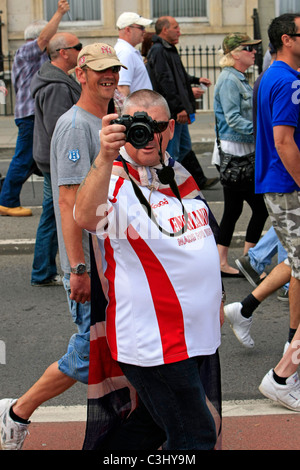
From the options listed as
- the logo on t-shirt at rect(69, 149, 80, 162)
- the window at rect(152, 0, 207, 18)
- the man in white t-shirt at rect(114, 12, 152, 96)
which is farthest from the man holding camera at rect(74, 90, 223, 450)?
the window at rect(152, 0, 207, 18)

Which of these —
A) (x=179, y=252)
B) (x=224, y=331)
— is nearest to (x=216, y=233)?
(x=179, y=252)

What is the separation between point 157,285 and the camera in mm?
3049

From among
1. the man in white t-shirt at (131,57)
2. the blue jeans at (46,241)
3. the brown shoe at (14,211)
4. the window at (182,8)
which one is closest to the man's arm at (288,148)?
the blue jeans at (46,241)

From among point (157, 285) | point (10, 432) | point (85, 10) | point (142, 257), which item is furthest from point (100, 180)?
point (85, 10)

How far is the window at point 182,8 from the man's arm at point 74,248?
55.5 feet

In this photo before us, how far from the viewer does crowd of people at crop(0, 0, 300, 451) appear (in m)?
3.04

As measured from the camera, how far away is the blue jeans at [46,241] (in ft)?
21.1

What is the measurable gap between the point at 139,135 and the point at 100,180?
0.21 m

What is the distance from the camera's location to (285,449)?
153 inches

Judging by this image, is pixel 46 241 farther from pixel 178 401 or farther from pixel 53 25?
pixel 178 401

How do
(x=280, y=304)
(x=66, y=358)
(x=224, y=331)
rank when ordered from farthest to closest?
(x=280, y=304) → (x=224, y=331) → (x=66, y=358)

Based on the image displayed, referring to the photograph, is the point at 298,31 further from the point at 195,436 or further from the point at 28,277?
the point at 28,277

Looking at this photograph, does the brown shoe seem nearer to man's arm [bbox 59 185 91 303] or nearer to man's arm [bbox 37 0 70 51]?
man's arm [bbox 37 0 70 51]

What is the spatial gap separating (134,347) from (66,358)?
781 millimetres
